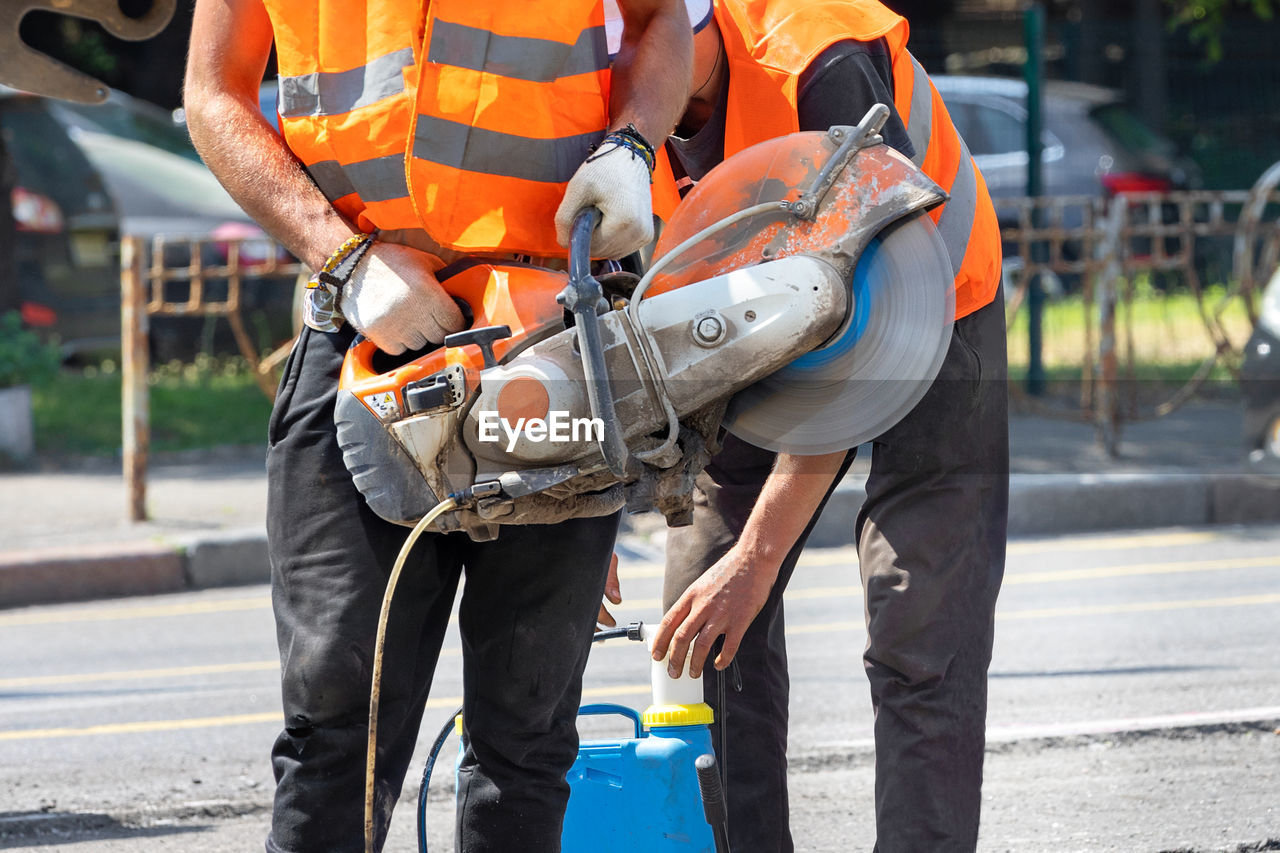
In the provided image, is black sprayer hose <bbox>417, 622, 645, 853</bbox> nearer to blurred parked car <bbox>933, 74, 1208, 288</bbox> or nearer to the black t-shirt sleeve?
the black t-shirt sleeve

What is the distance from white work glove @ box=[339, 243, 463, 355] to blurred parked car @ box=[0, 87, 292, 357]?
857 cm

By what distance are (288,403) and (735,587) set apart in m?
0.82

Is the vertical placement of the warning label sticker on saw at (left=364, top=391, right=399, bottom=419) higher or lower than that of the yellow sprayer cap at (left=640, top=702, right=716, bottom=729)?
higher

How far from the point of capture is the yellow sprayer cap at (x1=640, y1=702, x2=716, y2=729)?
282 centimetres

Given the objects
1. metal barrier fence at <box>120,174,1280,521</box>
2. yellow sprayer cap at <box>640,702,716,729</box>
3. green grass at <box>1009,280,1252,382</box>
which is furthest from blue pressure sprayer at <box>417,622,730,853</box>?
green grass at <box>1009,280,1252,382</box>

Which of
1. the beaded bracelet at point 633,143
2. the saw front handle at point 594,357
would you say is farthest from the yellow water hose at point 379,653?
the beaded bracelet at point 633,143

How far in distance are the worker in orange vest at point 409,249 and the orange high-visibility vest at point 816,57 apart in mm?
252

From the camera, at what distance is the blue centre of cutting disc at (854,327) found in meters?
2.43

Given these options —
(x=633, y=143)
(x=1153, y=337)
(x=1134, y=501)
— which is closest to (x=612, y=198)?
(x=633, y=143)

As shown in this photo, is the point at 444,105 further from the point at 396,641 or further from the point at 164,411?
the point at 164,411

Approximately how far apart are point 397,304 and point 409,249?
12 centimetres

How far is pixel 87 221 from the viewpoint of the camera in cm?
1095

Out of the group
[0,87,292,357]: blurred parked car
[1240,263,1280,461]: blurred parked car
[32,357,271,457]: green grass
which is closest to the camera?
[1240,263,1280,461]: blurred parked car

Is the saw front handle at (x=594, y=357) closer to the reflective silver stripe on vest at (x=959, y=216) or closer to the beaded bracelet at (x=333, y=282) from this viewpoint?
the beaded bracelet at (x=333, y=282)
